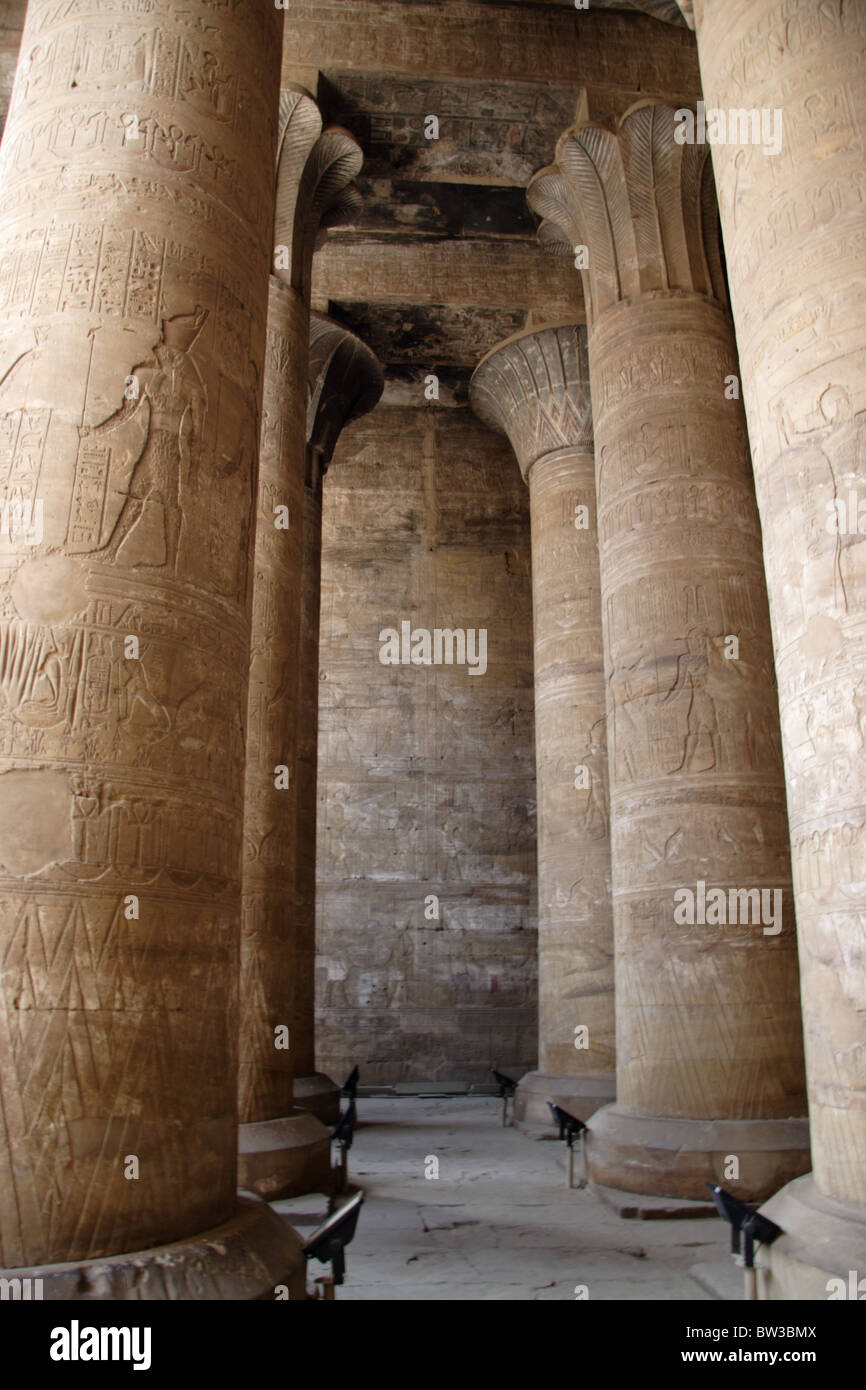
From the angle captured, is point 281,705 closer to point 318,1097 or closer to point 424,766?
point 318,1097

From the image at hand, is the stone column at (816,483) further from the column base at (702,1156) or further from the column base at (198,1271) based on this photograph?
the column base at (702,1156)

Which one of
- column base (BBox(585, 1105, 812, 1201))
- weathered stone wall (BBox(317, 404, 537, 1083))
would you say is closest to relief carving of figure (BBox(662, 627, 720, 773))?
column base (BBox(585, 1105, 812, 1201))

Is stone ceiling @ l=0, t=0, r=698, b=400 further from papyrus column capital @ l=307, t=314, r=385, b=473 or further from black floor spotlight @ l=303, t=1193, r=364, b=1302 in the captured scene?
black floor spotlight @ l=303, t=1193, r=364, b=1302

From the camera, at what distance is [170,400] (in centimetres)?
349

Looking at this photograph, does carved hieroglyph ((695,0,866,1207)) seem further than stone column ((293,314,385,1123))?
No

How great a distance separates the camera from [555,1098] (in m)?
9.44

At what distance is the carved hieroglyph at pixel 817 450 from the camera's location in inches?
132

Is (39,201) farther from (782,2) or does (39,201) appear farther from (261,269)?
(782,2)

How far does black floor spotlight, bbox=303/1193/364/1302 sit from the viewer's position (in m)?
3.02

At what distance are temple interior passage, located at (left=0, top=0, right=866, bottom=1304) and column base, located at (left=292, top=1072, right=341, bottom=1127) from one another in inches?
2.8

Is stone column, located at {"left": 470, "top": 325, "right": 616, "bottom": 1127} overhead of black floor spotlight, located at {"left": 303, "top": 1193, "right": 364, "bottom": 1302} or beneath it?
overhead

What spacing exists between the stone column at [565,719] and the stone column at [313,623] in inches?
60.3

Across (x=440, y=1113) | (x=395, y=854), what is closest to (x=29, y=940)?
(x=440, y=1113)

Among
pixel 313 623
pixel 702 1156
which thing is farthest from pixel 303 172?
pixel 702 1156
